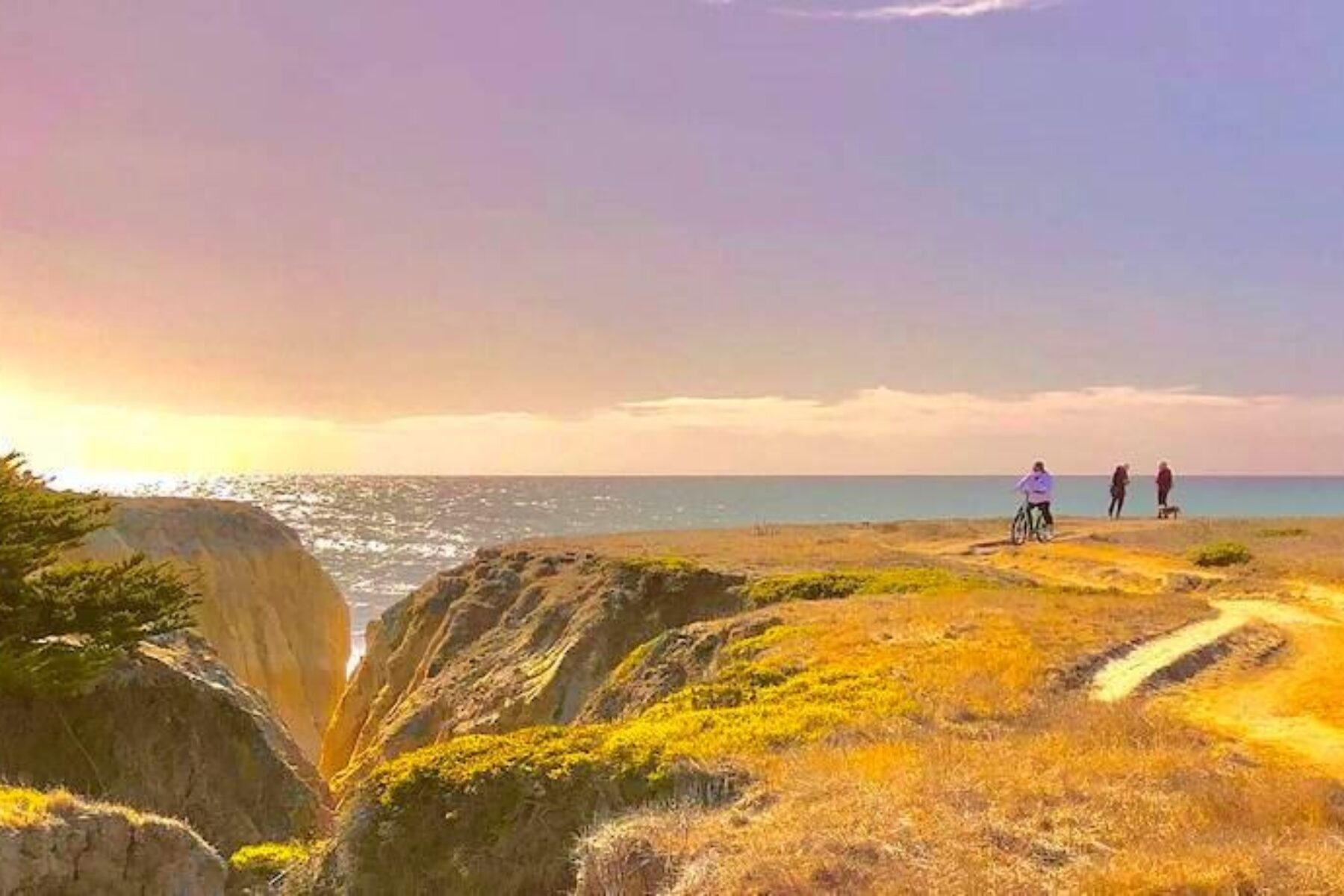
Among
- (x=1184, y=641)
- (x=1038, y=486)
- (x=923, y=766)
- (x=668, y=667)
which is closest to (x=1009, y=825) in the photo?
(x=923, y=766)

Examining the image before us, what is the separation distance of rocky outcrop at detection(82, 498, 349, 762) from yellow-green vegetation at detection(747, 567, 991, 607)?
2862 cm

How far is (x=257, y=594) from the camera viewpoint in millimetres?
52000

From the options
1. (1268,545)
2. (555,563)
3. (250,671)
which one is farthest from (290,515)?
(1268,545)

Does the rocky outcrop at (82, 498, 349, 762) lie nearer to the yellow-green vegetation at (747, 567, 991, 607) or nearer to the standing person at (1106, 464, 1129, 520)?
the yellow-green vegetation at (747, 567, 991, 607)

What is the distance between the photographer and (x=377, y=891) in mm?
12406

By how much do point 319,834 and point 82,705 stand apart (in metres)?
6.65

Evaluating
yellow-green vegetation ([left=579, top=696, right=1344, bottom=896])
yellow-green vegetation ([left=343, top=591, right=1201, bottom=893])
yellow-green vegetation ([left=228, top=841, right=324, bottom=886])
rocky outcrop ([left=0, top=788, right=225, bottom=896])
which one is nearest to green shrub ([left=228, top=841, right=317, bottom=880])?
yellow-green vegetation ([left=228, top=841, right=324, bottom=886])

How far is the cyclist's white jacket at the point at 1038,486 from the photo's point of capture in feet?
131

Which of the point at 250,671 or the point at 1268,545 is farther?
the point at 250,671

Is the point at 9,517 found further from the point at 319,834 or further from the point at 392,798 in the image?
the point at 392,798

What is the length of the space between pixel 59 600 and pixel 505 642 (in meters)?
13.3

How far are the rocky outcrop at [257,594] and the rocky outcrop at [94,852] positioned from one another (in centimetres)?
3086

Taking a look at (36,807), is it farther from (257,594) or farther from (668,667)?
(257,594)

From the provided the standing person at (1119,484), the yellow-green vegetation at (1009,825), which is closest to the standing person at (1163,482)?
the standing person at (1119,484)
